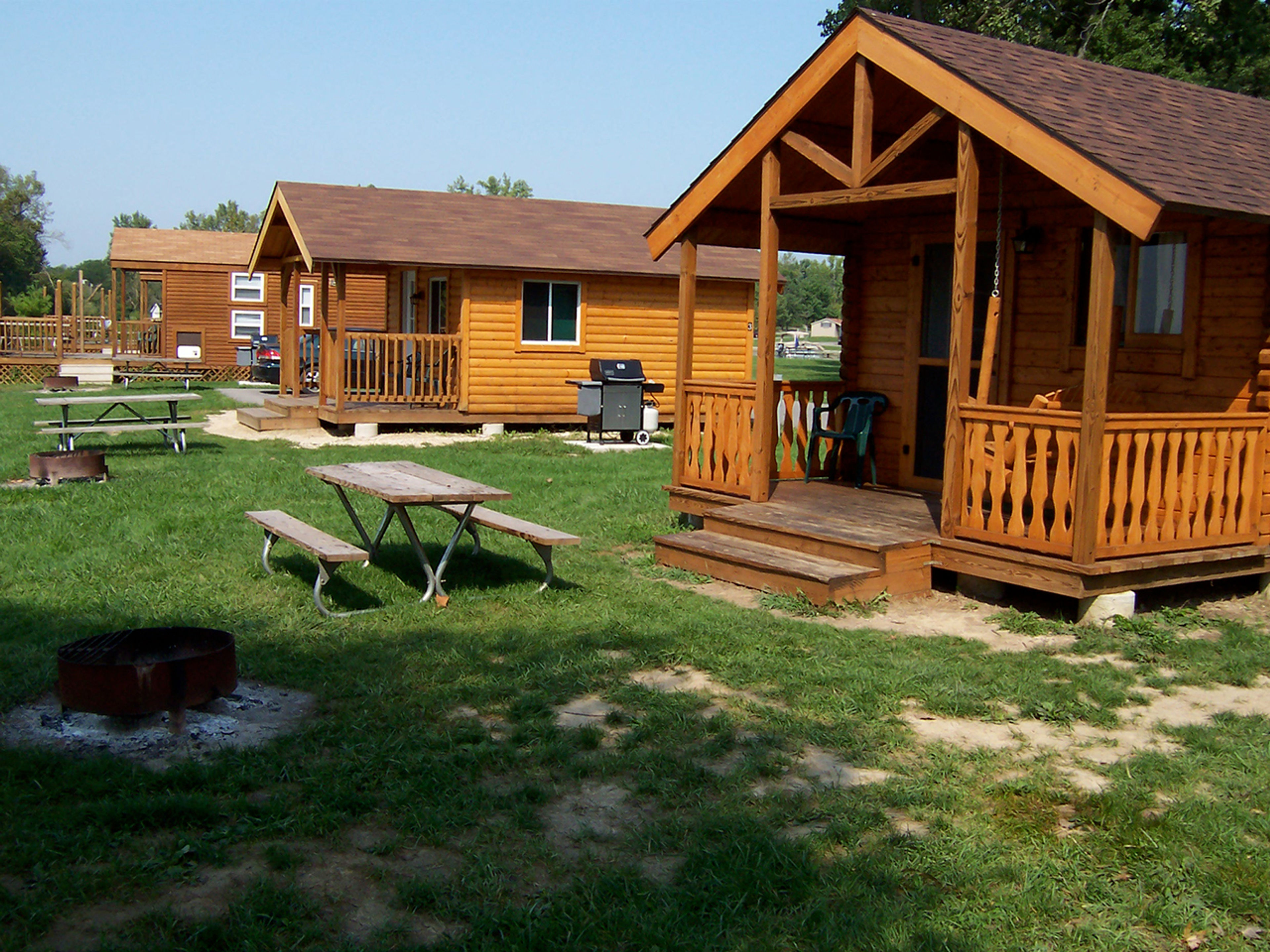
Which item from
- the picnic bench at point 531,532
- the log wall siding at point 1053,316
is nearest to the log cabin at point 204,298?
the log wall siding at point 1053,316

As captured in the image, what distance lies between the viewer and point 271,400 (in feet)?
65.7

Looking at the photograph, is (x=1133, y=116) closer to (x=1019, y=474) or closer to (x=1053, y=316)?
(x=1053, y=316)

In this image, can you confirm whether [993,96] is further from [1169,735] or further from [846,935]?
[846,935]

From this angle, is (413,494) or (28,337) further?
(28,337)

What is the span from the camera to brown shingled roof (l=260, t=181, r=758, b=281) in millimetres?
18172

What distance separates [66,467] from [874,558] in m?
8.26

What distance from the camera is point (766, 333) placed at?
30.2ft

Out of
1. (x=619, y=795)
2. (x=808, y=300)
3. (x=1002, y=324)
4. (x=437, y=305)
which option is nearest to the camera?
(x=619, y=795)

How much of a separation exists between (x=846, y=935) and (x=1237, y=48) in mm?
30386

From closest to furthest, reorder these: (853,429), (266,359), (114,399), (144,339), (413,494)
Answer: (413,494) < (853,429) < (114,399) < (266,359) < (144,339)

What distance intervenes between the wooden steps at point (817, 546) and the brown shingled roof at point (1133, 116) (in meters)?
2.70

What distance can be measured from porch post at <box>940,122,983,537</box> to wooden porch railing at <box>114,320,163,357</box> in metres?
27.8

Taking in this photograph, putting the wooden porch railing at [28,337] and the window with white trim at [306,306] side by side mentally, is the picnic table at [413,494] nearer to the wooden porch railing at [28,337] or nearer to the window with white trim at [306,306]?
the window with white trim at [306,306]

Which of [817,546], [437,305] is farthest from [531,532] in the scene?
[437,305]
